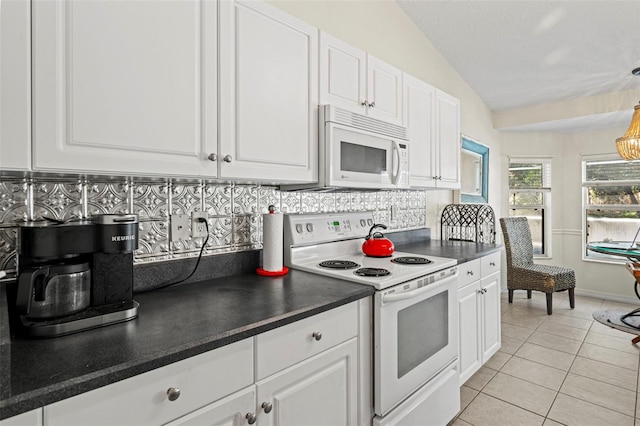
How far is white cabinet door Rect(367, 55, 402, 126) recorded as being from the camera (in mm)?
2027

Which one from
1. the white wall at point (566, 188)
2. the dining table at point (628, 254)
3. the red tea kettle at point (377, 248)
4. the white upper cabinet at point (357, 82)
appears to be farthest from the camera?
the white wall at point (566, 188)

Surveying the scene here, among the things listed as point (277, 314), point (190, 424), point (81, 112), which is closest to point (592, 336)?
point (277, 314)

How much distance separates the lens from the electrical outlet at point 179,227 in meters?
1.50

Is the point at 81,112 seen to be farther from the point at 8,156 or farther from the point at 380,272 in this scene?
the point at 380,272

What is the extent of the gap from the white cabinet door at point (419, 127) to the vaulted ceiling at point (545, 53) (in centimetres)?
80

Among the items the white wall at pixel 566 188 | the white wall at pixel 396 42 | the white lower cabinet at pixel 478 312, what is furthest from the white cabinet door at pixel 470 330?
the white wall at pixel 566 188

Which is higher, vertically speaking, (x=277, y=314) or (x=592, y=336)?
(x=277, y=314)

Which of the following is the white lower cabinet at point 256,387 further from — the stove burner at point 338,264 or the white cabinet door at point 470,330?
the white cabinet door at point 470,330

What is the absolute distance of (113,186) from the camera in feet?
4.42

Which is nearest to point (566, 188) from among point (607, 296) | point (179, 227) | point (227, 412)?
point (607, 296)

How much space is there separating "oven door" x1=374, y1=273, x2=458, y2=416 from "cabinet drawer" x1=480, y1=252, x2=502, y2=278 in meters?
0.61

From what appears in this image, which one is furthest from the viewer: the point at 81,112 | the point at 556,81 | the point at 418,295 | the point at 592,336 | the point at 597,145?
the point at 597,145

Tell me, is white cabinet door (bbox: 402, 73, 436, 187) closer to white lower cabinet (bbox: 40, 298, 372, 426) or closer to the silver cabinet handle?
white lower cabinet (bbox: 40, 298, 372, 426)

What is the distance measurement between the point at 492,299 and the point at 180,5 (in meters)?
2.68
